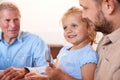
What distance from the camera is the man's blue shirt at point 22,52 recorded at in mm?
1934

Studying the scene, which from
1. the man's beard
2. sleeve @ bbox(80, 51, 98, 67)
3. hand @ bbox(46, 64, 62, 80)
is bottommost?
hand @ bbox(46, 64, 62, 80)

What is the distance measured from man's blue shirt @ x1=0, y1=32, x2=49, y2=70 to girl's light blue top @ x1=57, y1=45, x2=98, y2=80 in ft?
1.60

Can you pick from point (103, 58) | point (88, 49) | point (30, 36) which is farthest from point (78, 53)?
point (30, 36)

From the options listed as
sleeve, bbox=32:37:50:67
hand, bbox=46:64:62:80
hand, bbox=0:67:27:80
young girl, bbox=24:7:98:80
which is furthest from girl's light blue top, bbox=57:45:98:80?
sleeve, bbox=32:37:50:67

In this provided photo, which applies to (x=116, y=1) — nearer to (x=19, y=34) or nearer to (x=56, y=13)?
(x=19, y=34)

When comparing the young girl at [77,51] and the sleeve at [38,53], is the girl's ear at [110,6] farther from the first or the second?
the sleeve at [38,53]

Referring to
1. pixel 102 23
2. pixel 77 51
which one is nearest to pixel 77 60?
pixel 77 51

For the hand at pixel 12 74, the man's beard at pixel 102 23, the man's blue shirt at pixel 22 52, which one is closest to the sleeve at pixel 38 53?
the man's blue shirt at pixel 22 52

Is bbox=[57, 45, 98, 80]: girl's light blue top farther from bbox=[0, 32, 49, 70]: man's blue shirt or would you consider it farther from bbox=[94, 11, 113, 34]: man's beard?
bbox=[0, 32, 49, 70]: man's blue shirt

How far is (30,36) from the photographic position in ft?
6.72

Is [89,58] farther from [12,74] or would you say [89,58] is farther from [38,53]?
[38,53]

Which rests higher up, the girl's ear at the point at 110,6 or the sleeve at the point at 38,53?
the girl's ear at the point at 110,6

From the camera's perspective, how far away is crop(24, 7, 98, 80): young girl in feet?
4.31

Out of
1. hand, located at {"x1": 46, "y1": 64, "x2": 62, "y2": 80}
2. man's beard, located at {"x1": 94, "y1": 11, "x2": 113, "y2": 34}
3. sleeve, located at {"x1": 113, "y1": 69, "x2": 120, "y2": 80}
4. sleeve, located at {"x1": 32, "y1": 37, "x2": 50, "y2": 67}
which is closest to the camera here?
sleeve, located at {"x1": 113, "y1": 69, "x2": 120, "y2": 80}
